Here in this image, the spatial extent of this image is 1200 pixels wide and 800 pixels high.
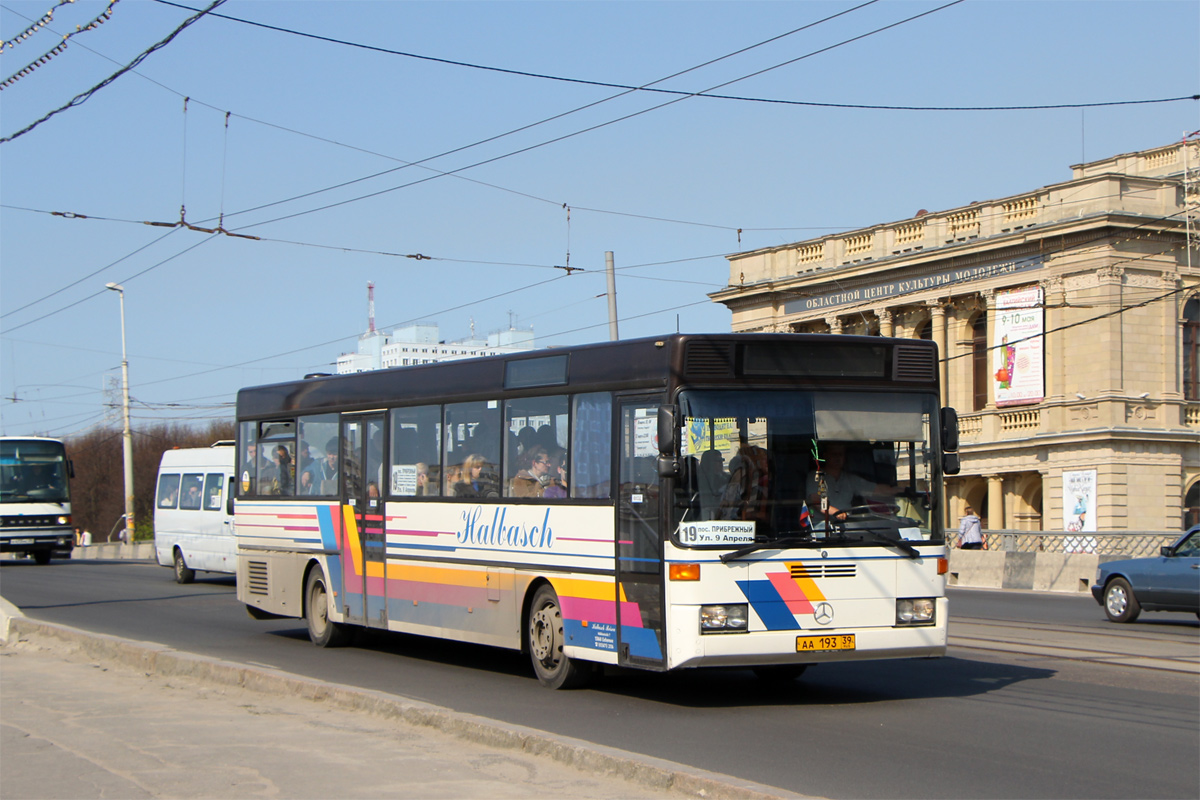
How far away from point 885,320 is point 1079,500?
10.9m

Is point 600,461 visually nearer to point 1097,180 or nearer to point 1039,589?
point 1039,589

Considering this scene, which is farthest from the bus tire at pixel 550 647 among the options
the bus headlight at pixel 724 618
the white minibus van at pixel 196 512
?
the white minibus van at pixel 196 512

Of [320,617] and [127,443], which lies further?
[127,443]

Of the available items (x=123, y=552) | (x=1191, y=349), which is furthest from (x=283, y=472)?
(x=123, y=552)

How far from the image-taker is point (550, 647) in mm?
11547

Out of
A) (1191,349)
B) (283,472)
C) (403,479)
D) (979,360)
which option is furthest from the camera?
(979,360)

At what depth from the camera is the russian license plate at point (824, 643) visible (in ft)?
32.6

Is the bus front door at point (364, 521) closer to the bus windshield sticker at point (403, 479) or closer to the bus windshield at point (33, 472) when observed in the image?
the bus windshield sticker at point (403, 479)

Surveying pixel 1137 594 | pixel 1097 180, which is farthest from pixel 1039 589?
pixel 1097 180

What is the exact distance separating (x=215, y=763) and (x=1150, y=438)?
38191 millimetres

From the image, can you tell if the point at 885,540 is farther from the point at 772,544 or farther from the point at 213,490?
the point at 213,490

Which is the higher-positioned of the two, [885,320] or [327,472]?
[885,320]

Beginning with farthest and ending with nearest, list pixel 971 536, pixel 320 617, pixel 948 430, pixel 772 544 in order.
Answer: pixel 971 536 → pixel 320 617 → pixel 948 430 → pixel 772 544

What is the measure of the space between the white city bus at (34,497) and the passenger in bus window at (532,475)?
3079 centimetres
